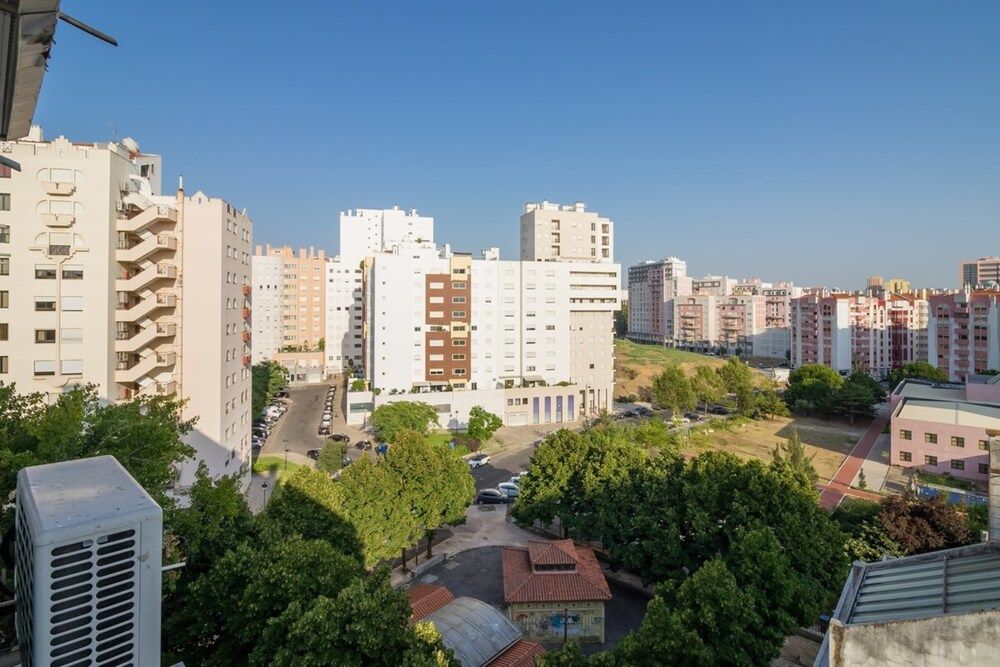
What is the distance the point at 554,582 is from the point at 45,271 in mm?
21124

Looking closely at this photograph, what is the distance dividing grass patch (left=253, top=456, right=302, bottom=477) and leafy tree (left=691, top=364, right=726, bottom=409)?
111ft

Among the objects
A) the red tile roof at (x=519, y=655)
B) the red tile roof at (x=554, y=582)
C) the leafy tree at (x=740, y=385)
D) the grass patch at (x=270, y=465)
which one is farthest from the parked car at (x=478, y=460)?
the leafy tree at (x=740, y=385)

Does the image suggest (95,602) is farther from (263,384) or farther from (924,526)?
(263,384)

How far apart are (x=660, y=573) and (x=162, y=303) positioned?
69.9 ft

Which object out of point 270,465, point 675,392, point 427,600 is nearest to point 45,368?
point 270,465

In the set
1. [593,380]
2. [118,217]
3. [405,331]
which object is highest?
[118,217]

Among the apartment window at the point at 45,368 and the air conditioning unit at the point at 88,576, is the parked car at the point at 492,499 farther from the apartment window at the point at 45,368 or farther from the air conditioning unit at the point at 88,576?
the air conditioning unit at the point at 88,576

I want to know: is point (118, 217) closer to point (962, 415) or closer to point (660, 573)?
point (660, 573)

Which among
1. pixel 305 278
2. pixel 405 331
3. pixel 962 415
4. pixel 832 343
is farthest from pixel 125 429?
pixel 832 343

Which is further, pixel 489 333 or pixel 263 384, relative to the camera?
pixel 489 333

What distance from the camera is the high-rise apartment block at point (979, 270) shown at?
4892 inches

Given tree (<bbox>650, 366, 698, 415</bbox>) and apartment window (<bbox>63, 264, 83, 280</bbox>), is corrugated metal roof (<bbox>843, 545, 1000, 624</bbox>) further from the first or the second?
tree (<bbox>650, 366, 698, 415</bbox>)

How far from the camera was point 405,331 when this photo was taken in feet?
144

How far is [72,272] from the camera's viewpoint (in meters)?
20.0
